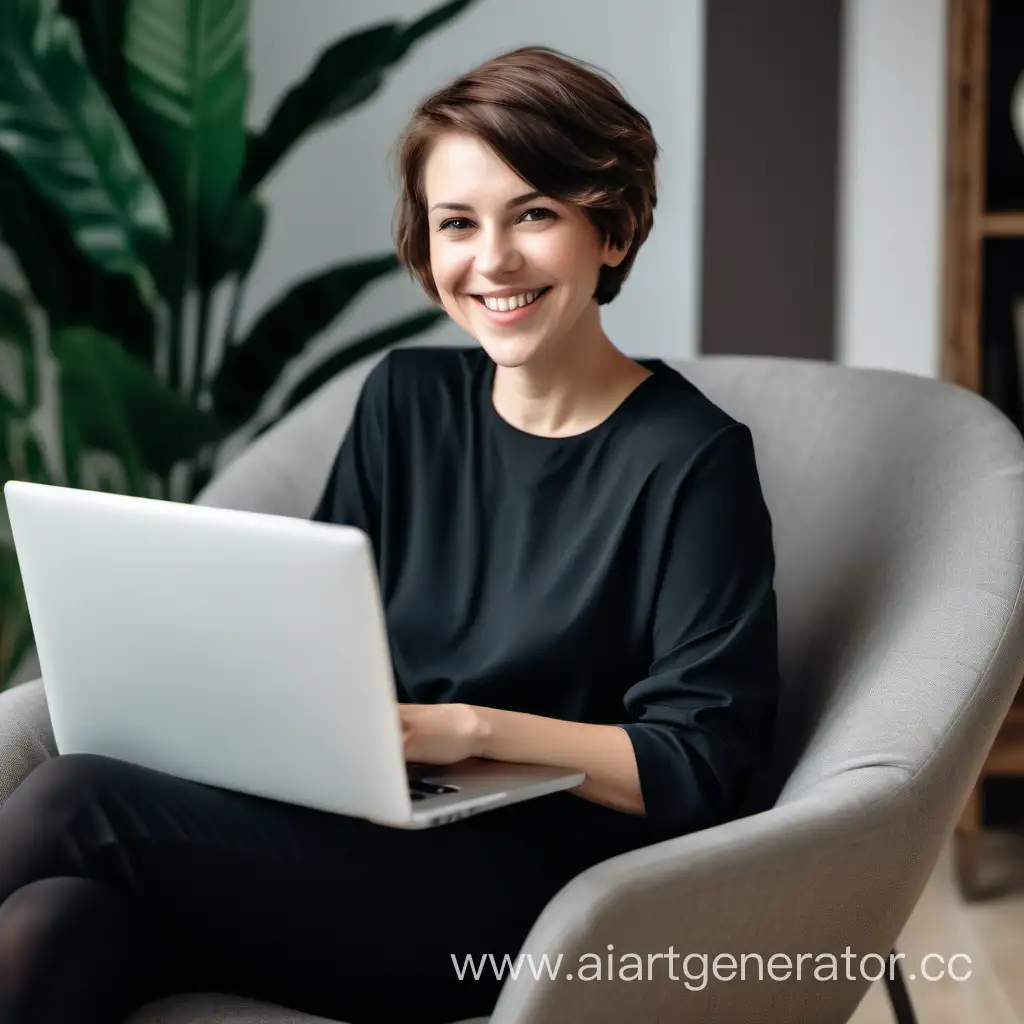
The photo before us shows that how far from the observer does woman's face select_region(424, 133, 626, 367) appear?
119 cm

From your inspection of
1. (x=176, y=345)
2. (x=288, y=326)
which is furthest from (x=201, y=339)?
(x=288, y=326)

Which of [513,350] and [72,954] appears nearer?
[72,954]

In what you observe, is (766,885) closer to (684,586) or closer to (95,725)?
(684,586)

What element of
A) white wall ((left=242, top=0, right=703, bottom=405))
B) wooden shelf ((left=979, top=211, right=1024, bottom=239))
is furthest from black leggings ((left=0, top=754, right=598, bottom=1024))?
white wall ((left=242, top=0, right=703, bottom=405))

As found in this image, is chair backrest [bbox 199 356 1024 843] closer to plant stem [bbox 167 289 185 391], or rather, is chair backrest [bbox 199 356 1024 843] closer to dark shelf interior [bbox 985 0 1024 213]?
plant stem [bbox 167 289 185 391]

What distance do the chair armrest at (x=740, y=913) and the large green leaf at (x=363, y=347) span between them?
1.35 m

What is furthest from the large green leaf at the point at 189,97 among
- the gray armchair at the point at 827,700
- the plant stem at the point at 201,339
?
the gray armchair at the point at 827,700

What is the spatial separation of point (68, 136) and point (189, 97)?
19 cm

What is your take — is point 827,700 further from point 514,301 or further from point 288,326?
point 288,326

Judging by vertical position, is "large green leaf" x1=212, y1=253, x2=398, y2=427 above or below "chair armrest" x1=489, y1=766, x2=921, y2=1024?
above

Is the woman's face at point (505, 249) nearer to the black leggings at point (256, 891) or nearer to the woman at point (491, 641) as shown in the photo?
the woman at point (491, 641)

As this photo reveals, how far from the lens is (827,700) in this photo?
4.20ft

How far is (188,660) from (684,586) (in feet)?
1.37

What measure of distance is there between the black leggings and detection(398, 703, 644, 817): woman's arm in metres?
0.09
